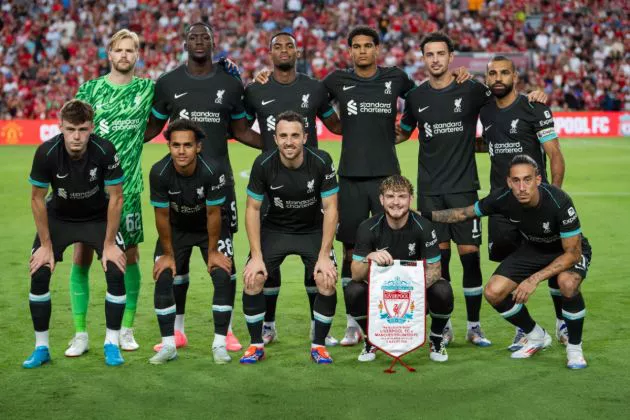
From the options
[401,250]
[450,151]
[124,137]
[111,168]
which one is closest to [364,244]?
[401,250]

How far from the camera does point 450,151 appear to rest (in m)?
8.30

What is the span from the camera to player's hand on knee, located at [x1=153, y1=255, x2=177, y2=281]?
7.59 meters

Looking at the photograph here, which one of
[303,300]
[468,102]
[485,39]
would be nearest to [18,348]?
[303,300]

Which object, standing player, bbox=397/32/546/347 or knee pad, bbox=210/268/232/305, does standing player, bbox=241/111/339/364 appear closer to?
knee pad, bbox=210/268/232/305

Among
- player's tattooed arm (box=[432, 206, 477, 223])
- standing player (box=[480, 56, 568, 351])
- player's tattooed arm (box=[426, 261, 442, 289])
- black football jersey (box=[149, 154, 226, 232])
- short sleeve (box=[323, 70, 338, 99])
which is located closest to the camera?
player's tattooed arm (box=[426, 261, 442, 289])

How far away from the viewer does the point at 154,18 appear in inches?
1395

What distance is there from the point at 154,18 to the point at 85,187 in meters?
29.2

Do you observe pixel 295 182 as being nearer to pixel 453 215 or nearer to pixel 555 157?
pixel 453 215

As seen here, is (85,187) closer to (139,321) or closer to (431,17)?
(139,321)

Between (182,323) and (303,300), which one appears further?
(303,300)

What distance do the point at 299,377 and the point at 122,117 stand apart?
269 centimetres

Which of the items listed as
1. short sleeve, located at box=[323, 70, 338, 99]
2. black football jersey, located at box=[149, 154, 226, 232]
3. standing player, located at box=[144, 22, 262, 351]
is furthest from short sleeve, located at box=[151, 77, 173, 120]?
short sleeve, located at box=[323, 70, 338, 99]

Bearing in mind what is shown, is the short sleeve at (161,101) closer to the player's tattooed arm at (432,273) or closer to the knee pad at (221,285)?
the knee pad at (221,285)

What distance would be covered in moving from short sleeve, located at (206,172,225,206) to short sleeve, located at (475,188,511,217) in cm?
206
